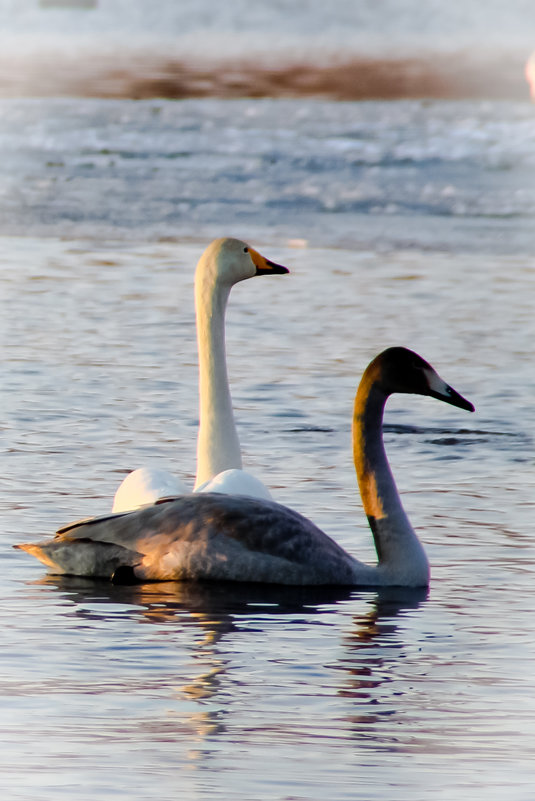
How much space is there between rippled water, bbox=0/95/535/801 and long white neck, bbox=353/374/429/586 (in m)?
0.13

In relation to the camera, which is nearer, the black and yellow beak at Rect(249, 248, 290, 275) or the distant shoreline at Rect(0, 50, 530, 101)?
the black and yellow beak at Rect(249, 248, 290, 275)

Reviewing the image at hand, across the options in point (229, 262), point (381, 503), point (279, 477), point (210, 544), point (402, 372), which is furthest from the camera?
point (279, 477)

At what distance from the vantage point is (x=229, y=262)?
30.4ft

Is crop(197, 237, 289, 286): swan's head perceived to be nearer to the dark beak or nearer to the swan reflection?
the dark beak

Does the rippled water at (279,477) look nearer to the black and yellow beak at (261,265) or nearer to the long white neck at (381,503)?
the long white neck at (381,503)

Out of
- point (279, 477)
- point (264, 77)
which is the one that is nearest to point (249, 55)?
point (264, 77)

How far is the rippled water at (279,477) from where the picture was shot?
5.65 metres

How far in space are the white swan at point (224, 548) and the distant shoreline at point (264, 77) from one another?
35834 millimetres

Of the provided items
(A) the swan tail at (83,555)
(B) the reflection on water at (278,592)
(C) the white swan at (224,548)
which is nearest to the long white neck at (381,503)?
(C) the white swan at (224,548)

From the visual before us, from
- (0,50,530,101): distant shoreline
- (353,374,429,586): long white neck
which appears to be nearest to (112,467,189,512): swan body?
(353,374,429,586): long white neck

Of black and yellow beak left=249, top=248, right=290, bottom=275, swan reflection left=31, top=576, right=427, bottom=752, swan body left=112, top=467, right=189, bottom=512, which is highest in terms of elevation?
black and yellow beak left=249, top=248, right=290, bottom=275

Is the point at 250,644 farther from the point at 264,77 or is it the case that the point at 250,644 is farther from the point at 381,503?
the point at 264,77

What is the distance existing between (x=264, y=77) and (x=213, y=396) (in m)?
48.8

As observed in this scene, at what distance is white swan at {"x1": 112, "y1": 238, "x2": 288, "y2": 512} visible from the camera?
27.1 feet
